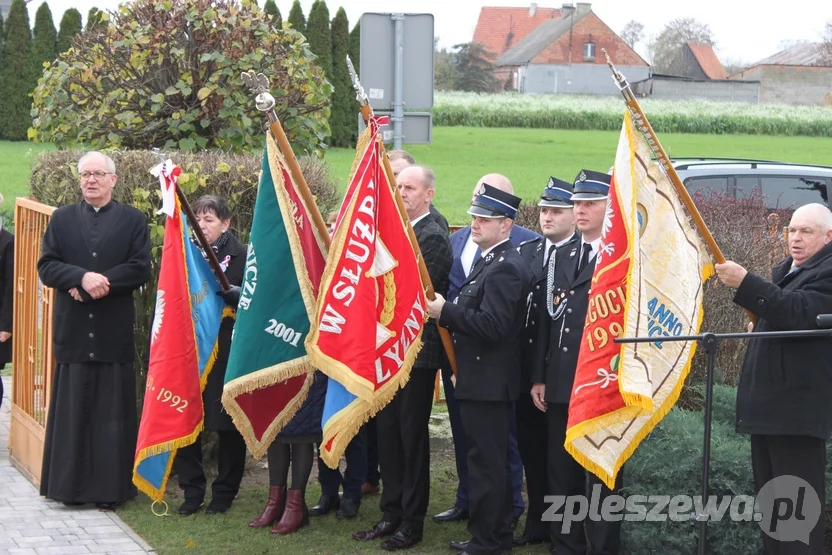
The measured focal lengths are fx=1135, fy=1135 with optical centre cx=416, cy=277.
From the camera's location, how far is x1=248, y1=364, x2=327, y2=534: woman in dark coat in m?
6.38

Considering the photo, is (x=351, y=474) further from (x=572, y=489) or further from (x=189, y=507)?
(x=572, y=489)

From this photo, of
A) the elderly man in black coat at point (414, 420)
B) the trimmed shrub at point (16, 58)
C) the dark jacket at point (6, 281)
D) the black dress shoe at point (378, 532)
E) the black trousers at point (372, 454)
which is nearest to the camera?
the elderly man in black coat at point (414, 420)

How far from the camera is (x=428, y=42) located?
30.3ft

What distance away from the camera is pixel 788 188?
12.1 m

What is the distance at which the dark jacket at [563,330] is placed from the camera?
223 inches

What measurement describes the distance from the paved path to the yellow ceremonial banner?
98.7 inches

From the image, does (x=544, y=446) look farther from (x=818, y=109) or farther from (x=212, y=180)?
(x=818, y=109)

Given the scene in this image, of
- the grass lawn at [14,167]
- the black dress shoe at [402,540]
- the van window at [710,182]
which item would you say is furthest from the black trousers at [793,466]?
the grass lawn at [14,167]

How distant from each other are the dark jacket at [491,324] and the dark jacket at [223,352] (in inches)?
62.8

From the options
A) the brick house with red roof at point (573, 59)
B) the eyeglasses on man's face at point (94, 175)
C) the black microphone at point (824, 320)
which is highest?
the brick house with red roof at point (573, 59)

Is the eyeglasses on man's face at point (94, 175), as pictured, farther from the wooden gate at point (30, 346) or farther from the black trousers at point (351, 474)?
the black trousers at point (351, 474)

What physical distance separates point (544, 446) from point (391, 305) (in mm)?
1296

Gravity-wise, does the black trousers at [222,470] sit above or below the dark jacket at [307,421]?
below

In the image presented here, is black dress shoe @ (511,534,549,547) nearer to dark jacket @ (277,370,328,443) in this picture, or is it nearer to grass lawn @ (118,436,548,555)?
grass lawn @ (118,436,548,555)
